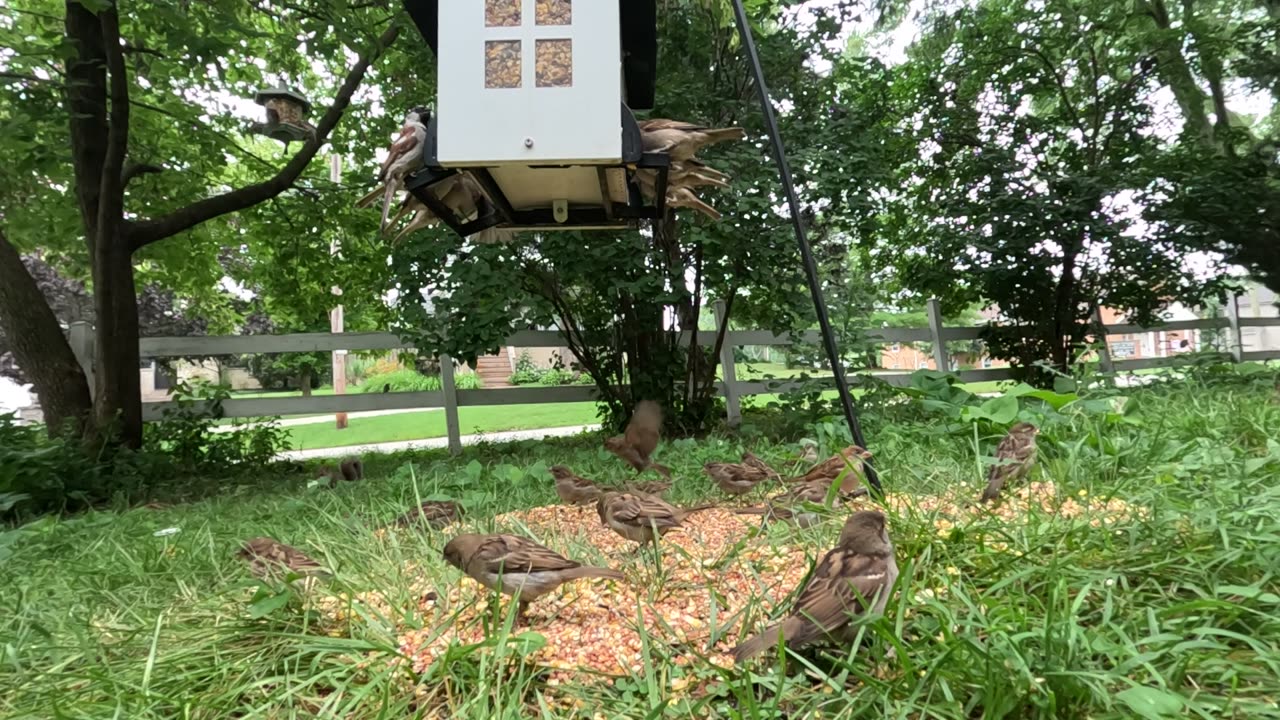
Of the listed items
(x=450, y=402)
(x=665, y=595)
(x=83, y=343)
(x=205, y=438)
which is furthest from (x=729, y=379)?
(x=83, y=343)

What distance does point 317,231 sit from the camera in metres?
6.99

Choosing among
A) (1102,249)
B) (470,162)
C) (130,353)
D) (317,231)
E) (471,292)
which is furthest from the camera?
(1102,249)

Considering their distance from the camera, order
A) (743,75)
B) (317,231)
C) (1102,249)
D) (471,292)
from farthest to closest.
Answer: (1102,249) → (317,231) → (743,75) → (471,292)

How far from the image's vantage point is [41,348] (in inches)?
205

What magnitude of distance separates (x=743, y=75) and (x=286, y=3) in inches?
142

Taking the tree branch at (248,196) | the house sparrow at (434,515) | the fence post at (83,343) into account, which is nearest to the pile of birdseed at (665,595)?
the house sparrow at (434,515)

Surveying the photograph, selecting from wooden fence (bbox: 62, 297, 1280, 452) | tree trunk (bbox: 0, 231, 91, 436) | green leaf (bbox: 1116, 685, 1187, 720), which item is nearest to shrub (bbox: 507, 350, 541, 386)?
wooden fence (bbox: 62, 297, 1280, 452)

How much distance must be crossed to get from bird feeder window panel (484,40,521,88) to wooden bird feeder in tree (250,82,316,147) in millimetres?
3798

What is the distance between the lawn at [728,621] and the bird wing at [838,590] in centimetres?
5

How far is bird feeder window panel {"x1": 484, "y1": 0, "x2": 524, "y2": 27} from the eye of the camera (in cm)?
204

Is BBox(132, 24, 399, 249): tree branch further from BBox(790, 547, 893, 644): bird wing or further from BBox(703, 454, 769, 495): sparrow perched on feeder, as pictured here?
BBox(790, 547, 893, 644): bird wing

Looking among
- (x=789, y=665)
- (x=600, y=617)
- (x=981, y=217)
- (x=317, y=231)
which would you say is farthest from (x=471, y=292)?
(x=981, y=217)

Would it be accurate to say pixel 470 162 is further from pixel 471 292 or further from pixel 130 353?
pixel 130 353

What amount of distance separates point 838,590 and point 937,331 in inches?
321
